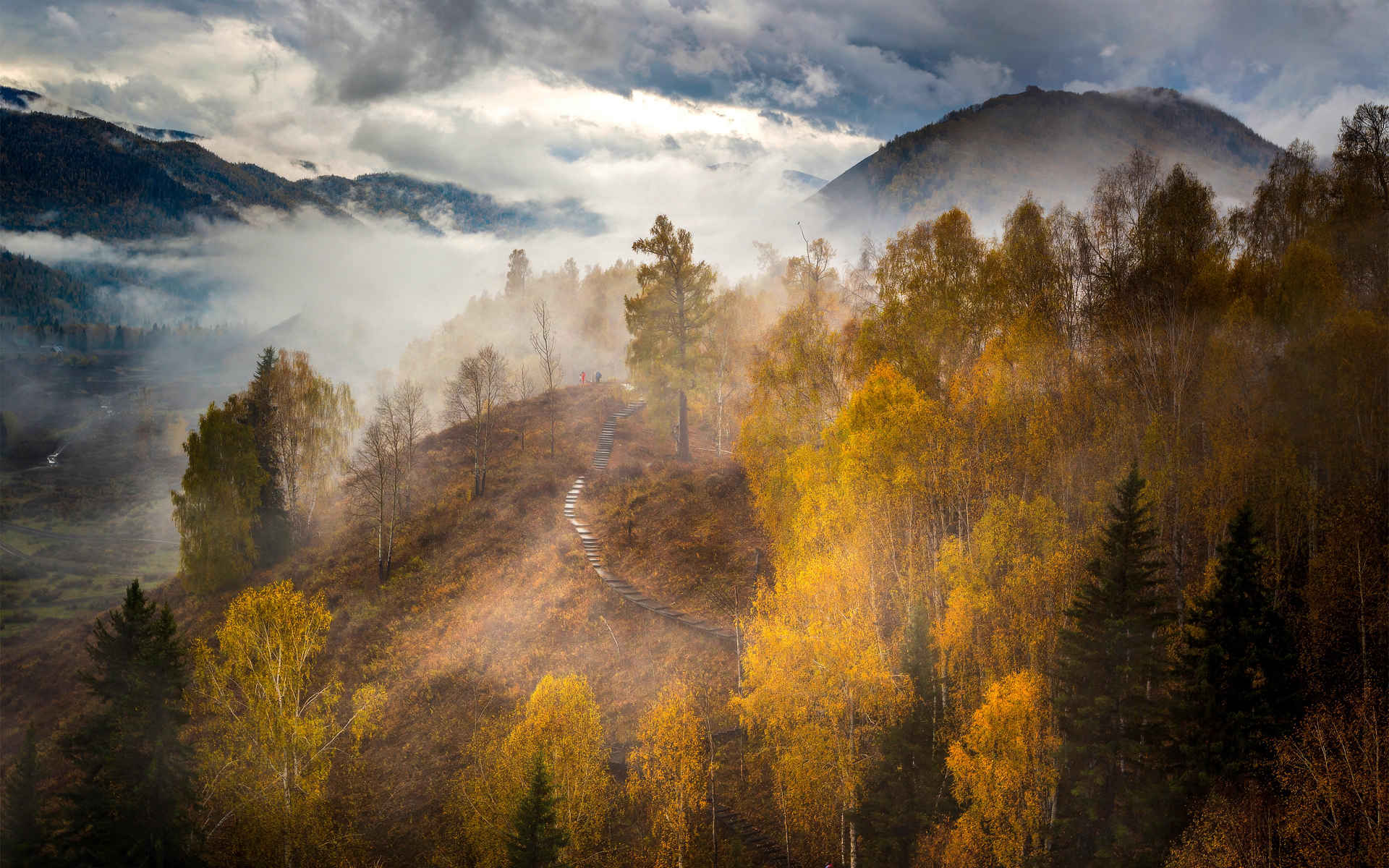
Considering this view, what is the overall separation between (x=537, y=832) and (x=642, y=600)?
16612mm

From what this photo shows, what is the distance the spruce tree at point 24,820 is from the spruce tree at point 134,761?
152 centimetres

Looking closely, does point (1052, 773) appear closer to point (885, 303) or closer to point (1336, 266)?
point (885, 303)

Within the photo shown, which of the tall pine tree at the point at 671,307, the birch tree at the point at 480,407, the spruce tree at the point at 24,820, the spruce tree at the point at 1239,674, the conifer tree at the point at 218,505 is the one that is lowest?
the spruce tree at the point at 24,820


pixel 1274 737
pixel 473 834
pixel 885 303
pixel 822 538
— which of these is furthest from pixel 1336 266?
pixel 473 834

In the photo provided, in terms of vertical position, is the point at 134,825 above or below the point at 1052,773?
below

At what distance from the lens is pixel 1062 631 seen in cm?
2378

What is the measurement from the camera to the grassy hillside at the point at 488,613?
34.6 metres

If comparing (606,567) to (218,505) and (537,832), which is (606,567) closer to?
(537,832)

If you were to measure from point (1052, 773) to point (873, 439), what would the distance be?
13779 mm

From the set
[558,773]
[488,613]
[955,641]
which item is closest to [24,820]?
[488,613]

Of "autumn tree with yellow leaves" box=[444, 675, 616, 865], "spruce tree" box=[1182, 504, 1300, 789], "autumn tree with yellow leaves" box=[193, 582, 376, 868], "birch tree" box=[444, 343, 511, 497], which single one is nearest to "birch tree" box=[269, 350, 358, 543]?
"birch tree" box=[444, 343, 511, 497]

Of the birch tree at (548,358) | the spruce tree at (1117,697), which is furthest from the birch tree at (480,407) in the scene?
the spruce tree at (1117,697)

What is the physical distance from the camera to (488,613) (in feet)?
137

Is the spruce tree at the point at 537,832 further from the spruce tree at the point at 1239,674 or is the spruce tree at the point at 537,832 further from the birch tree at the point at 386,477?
the birch tree at the point at 386,477
